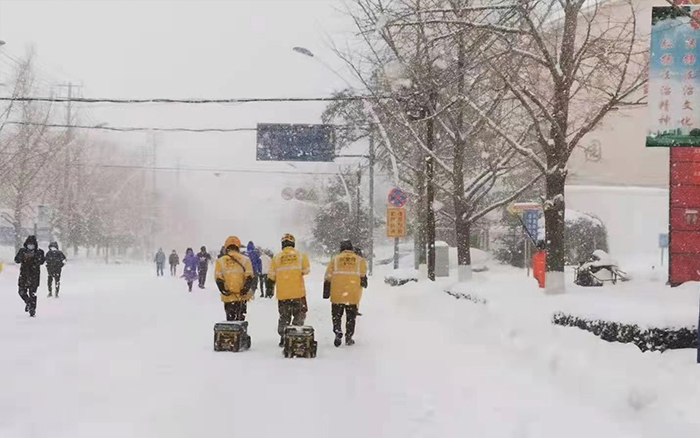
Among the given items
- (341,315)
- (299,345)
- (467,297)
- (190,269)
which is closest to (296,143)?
(190,269)

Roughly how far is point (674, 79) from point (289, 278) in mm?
6003

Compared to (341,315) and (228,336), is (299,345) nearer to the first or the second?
(228,336)

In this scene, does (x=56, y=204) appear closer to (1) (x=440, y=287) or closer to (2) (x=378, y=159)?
(2) (x=378, y=159)

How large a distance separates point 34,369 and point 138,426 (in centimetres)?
350

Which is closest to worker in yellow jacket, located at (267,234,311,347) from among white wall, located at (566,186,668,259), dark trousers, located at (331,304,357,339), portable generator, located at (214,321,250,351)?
dark trousers, located at (331,304,357,339)

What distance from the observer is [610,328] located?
28.8 feet

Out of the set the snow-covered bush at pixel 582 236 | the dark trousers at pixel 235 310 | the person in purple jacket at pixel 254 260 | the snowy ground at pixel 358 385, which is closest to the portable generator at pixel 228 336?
the snowy ground at pixel 358 385

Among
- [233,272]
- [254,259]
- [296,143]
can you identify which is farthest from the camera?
[296,143]

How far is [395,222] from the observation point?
29875mm

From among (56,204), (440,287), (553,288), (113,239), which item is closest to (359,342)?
(553,288)

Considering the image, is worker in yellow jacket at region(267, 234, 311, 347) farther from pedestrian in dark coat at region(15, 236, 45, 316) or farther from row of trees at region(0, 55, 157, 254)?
row of trees at region(0, 55, 157, 254)

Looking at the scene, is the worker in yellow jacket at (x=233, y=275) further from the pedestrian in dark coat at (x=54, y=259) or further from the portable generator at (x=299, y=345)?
the pedestrian in dark coat at (x=54, y=259)

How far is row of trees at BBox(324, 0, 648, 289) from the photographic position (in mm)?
13484

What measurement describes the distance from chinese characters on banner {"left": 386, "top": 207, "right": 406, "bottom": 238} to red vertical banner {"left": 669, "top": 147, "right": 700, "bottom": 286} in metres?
16.7
